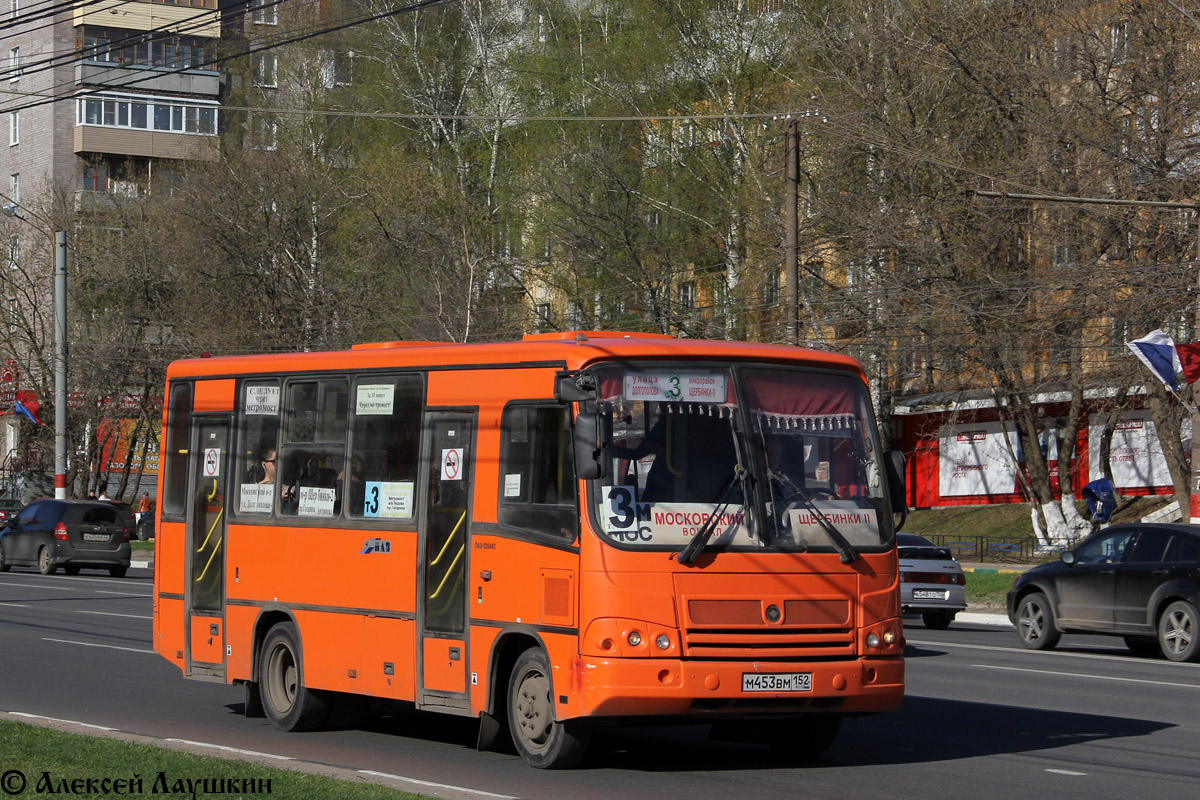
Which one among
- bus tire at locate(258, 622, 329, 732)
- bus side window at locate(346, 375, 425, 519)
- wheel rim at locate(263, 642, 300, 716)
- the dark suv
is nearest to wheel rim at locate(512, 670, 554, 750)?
bus side window at locate(346, 375, 425, 519)

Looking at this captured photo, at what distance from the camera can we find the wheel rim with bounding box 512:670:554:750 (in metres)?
10.4

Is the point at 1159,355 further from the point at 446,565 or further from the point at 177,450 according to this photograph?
the point at 446,565

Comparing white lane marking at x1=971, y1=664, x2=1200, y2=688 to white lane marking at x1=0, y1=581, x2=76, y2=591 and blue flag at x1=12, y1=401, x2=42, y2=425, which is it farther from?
blue flag at x1=12, y1=401, x2=42, y2=425

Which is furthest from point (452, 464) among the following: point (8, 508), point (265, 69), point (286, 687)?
point (265, 69)

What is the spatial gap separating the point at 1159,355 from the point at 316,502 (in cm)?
1805

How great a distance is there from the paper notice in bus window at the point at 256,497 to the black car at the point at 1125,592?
1111 centimetres

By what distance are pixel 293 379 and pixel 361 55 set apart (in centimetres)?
4515

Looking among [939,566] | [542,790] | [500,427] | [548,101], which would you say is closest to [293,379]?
[500,427]

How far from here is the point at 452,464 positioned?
1136cm

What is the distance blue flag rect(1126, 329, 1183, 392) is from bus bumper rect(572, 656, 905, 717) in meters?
17.7

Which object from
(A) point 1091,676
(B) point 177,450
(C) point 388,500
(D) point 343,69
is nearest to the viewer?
(C) point 388,500

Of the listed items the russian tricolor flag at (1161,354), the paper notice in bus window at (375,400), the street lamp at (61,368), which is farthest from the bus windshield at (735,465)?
the street lamp at (61,368)

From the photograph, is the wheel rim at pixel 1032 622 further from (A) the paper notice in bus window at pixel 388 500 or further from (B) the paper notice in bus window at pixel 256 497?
(A) the paper notice in bus window at pixel 388 500

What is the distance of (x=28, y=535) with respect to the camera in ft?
123
